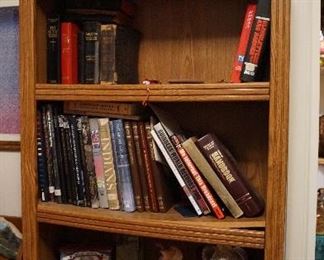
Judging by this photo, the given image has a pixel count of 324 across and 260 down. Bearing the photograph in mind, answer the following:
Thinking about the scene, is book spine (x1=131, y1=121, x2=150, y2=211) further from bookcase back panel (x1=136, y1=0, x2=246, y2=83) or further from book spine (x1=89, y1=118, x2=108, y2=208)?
bookcase back panel (x1=136, y1=0, x2=246, y2=83)

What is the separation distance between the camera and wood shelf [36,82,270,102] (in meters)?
0.89

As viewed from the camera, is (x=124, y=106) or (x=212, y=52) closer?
(x=124, y=106)

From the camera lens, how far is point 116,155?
1032 mm

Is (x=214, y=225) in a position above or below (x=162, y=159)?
below

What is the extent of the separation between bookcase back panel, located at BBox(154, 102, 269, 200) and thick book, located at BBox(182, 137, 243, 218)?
16 centimetres

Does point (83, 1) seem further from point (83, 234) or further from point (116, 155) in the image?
point (83, 234)

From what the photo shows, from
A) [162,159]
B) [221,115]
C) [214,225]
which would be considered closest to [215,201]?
[214,225]

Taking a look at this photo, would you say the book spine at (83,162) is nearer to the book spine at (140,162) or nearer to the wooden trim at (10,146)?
the book spine at (140,162)

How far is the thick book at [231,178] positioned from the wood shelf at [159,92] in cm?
13

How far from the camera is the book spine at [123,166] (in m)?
1.03

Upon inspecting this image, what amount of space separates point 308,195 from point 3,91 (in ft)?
3.60

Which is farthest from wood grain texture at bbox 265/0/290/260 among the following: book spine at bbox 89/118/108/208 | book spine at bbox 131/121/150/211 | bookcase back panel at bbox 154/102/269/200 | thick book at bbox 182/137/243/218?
book spine at bbox 89/118/108/208

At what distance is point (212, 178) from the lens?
3.18 feet

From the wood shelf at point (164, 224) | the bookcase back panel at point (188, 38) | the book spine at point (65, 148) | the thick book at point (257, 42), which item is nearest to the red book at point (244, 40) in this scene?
the thick book at point (257, 42)
